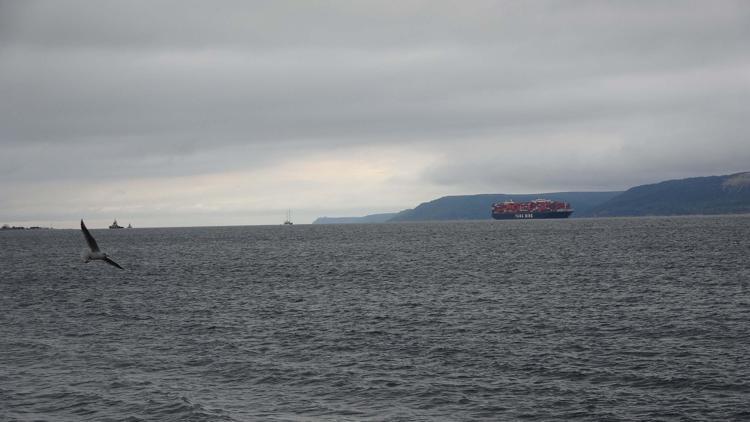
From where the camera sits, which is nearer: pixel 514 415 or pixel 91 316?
pixel 514 415

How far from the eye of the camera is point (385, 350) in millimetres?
42656

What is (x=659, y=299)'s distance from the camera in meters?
62.4

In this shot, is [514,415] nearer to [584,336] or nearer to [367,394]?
[367,394]

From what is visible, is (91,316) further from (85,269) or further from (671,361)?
(85,269)

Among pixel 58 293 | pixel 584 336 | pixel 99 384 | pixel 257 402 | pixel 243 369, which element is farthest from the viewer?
pixel 58 293

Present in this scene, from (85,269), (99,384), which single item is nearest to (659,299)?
(99,384)

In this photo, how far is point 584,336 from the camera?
45750 millimetres

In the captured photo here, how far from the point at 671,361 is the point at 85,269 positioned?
100445 millimetres

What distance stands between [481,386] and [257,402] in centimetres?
1069

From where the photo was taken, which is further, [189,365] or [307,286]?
[307,286]

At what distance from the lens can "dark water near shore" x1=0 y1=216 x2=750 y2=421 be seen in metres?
31.3

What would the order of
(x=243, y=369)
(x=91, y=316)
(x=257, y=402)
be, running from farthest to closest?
(x=91, y=316) → (x=243, y=369) → (x=257, y=402)

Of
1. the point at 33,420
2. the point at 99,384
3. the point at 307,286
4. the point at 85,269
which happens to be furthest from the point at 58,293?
the point at 33,420

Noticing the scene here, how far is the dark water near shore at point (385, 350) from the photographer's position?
103 feet
